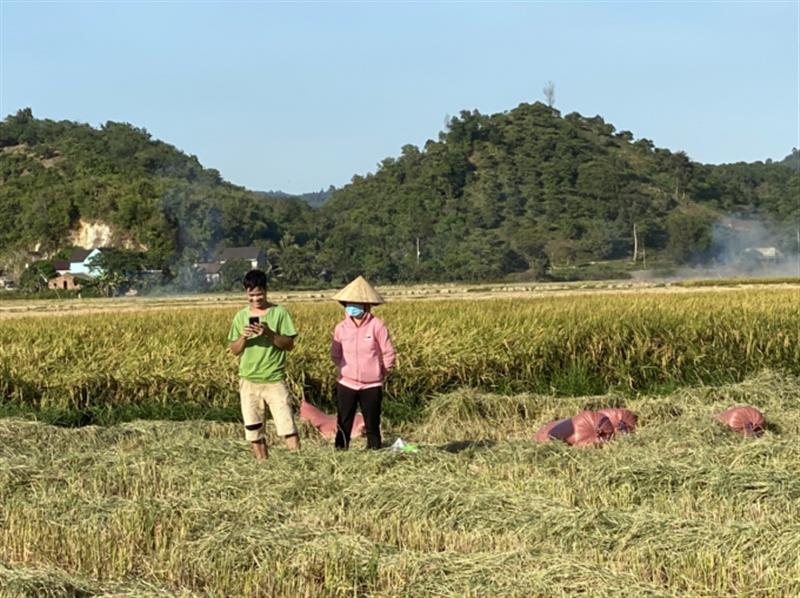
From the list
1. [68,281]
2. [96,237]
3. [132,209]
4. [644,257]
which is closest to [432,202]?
[644,257]

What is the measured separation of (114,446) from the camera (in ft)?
26.9

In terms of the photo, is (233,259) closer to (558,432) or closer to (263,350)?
(558,432)

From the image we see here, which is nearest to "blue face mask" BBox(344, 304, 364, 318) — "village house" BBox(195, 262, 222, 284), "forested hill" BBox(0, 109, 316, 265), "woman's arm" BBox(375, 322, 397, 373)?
"woman's arm" BBox(375, 322, 397, 373)

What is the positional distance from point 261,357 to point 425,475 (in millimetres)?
1583

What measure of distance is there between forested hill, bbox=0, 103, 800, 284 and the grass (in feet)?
221

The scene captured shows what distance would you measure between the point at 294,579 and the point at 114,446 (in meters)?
4.32

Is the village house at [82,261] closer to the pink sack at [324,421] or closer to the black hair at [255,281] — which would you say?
the pink sack at [324,421]

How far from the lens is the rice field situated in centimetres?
441

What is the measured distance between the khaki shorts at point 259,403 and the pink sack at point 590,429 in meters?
2.54

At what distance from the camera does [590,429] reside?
8492 millimetres

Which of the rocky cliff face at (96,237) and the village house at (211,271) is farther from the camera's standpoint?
the rocky cliff face at (96,237)

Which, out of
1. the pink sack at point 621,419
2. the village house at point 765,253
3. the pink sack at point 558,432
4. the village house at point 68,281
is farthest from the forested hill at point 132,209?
the pink sack at point 558,432

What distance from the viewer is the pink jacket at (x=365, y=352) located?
7.11 meters

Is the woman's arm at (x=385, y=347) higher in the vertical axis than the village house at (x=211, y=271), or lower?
lower
